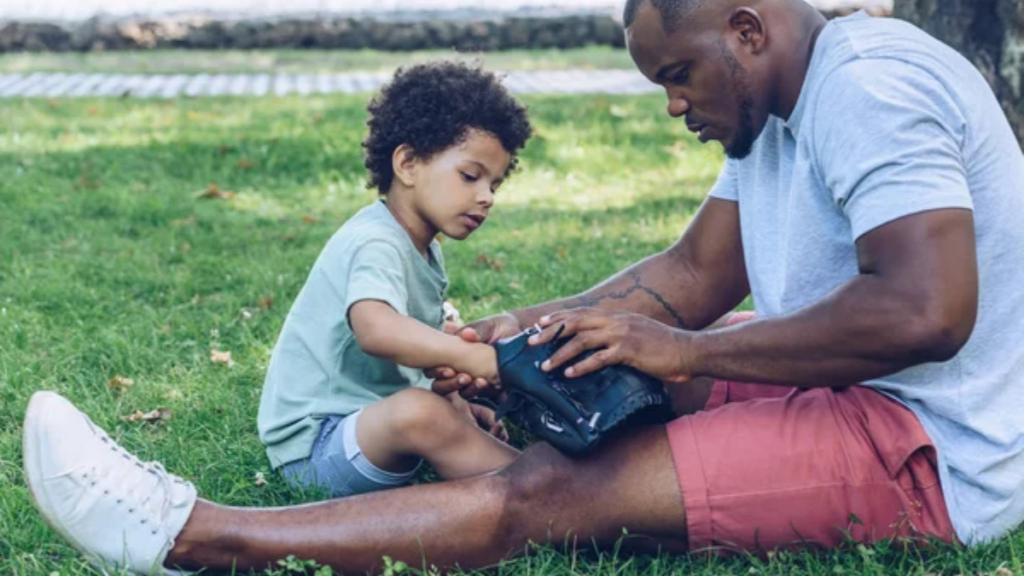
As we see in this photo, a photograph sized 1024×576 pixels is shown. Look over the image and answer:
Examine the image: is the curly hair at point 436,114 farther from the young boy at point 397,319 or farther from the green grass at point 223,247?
the green grass at point 223,247

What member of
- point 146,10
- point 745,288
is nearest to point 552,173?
point 745,288

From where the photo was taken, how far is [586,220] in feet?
21.3

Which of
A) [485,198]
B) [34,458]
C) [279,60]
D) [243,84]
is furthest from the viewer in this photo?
[279,60]

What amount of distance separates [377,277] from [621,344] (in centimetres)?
64

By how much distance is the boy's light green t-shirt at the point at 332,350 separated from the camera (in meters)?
3.16

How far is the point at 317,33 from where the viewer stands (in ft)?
44.8

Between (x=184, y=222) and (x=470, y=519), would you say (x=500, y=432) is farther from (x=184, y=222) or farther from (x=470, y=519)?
(x=184, y=222)

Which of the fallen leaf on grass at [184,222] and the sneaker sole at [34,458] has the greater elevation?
the sneaker sole at [34,458]

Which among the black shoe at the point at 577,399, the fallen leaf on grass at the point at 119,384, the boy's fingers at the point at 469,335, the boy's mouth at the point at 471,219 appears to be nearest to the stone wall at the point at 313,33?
the fallen leaf on grass at the point at 119,384

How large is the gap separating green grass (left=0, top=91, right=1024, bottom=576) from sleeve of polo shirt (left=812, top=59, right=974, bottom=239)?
763mm

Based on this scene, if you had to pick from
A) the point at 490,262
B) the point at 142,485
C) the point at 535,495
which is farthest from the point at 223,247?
the point at 535,495

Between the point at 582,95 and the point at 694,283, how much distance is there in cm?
660

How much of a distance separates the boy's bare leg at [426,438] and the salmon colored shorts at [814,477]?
1.65ft

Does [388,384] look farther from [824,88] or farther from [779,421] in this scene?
[824,88]
